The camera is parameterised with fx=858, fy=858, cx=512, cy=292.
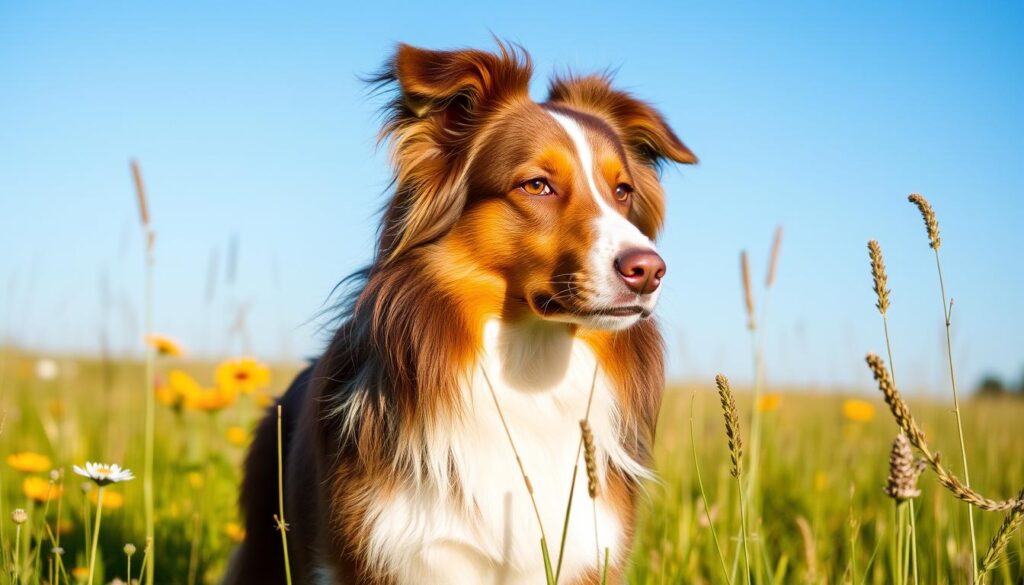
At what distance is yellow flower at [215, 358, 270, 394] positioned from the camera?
4402 millimetres

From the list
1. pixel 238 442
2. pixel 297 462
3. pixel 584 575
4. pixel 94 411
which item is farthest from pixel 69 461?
pixel 584 575

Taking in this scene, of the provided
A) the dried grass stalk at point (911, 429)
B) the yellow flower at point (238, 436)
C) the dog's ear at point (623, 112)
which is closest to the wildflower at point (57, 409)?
the yellow flower at point (238, 436)

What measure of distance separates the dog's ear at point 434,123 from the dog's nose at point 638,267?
71cm

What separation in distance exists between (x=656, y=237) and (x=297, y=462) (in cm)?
167

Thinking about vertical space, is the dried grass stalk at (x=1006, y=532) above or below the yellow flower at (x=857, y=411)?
above

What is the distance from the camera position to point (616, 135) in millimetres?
3393

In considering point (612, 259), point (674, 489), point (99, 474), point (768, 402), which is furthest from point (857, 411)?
point (99, 474)

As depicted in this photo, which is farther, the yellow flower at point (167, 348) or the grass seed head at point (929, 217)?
the yellow flower at point (167, 348)

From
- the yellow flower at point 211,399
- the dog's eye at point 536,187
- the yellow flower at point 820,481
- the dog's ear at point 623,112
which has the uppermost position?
the dog's ear at point 623,112

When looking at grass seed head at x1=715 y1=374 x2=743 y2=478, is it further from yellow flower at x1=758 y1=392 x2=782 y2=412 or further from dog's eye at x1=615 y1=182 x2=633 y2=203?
yellow flower at x1=758 y1=392 x2=782 y2=412

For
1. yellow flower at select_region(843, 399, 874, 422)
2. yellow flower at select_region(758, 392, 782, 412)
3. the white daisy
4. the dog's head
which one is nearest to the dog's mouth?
the dog's head

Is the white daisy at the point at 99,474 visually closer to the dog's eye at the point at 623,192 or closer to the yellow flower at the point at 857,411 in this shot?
the dog's eye at the point at 623,192

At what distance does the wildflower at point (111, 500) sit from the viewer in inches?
164

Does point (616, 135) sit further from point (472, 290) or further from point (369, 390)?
point (369, 390)
